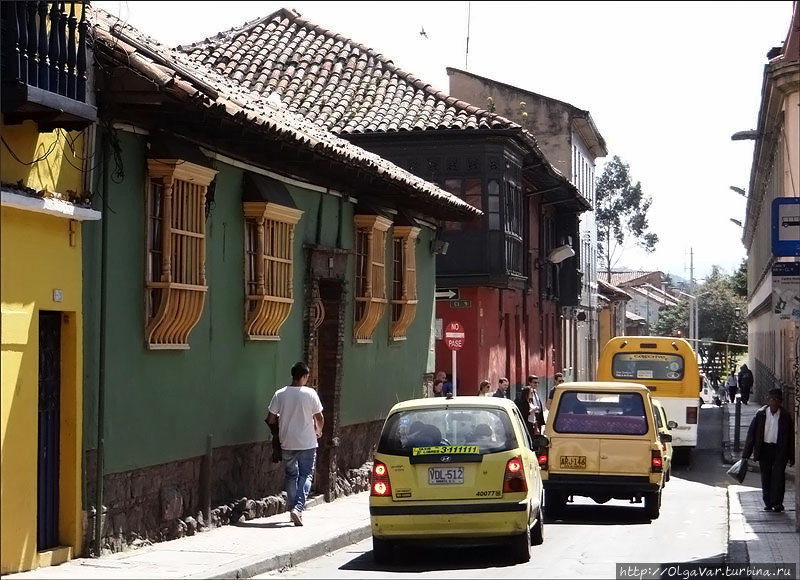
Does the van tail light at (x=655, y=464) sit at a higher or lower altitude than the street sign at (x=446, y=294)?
lower

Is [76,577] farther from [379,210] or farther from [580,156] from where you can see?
[580,156]

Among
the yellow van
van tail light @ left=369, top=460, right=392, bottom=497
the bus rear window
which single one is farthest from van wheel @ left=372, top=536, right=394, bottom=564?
the bus rear window

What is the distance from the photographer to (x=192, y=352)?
46.9ft

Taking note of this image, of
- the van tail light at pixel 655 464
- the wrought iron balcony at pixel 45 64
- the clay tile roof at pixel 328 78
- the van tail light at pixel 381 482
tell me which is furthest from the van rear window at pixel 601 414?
the clay tile roof at pixel 328 78

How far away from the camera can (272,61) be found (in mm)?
31219

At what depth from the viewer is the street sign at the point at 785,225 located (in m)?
14.0

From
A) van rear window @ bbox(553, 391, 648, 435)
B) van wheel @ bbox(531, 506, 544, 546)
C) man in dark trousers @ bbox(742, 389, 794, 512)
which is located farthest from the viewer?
van rear window @ bbox(553, 391, 648, 435)

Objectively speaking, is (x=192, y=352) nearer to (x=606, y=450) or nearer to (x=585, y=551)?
(x=585, y=551)

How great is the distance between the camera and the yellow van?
58.0ft

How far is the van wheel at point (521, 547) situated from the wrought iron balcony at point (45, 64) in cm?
535

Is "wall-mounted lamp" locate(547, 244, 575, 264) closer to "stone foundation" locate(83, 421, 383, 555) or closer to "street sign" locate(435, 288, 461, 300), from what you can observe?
"street sign" locate(435, 288, 461, 300)

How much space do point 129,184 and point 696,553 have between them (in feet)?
21.5

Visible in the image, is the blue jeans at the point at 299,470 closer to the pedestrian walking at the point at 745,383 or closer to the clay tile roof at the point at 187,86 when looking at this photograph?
the clay tile roof at the point at 187,86

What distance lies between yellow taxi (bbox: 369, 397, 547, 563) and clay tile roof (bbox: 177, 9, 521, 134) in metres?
17.3
